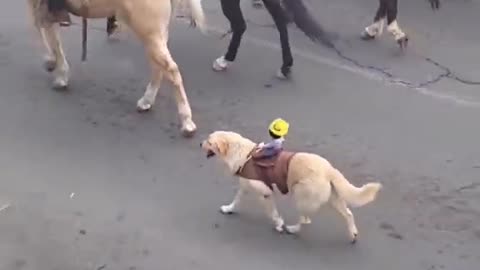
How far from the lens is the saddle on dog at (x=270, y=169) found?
5.75 m

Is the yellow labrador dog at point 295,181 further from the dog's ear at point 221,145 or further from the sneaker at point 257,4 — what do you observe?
the sneaker at point 257,4

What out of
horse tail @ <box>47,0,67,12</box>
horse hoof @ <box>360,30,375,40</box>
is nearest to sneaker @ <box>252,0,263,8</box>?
horse hoof @ <box>360,30,375,40</box>

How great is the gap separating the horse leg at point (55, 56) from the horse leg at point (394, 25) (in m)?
2.73

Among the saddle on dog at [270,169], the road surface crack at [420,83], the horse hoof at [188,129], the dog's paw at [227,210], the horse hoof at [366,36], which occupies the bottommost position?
the horse hoof at [188,129]

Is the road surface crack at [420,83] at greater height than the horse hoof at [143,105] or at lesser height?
greater

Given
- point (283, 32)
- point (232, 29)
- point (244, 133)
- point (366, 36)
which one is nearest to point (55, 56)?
point (232, 29)

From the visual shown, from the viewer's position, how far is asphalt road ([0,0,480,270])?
232 inches

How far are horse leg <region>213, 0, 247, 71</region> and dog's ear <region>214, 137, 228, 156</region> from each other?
2106 millimetres

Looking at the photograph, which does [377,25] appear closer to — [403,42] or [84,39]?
[403,42]

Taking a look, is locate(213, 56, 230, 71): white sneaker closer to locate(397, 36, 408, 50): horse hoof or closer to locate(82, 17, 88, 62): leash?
locate(82, 17, 88, 62): leash

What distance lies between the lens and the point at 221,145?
5863 mm

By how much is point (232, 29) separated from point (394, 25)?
1432mm

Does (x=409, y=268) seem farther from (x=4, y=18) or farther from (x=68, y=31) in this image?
(x=4, y=18)

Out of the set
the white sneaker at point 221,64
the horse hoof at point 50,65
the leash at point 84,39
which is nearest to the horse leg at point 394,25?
the white sneaker at point 221,64
